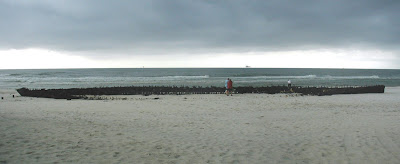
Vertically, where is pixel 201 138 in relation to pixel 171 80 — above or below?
below

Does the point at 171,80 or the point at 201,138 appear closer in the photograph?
the point at 201,138

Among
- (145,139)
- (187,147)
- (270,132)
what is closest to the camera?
(187,147)

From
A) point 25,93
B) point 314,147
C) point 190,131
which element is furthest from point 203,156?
point 25,93

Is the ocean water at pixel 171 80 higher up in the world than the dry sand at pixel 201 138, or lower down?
higher up

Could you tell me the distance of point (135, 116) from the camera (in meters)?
10.9

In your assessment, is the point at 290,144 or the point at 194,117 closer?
the point at 290,144

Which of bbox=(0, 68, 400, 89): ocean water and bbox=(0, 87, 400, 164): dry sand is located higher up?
bbox=(0, 68, 400, 89): ocean water

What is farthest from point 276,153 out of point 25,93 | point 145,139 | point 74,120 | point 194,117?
point 25,93

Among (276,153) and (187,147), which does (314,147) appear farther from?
(187,147)

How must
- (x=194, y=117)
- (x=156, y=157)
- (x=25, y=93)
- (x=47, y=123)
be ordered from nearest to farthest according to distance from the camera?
(x=156, y=157)
(x=47, y=123)
(x=194, y=117)
(x=25, y=93)

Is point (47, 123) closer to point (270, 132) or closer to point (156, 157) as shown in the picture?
point (156, 157)

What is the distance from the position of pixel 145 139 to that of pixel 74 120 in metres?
4.14

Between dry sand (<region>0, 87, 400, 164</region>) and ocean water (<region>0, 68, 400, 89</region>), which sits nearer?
dry sand (<region>0, 87, 400, 164</region>)

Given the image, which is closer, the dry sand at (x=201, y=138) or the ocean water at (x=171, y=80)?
the dry sand at (x=201, y=138)
